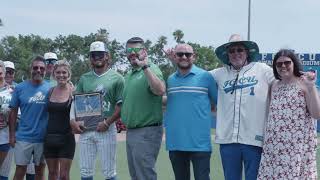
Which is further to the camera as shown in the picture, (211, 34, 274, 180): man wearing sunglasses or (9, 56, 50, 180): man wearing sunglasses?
(9, 56, 50, 180): man wearing sunglasses

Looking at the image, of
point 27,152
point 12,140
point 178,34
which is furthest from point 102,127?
point 178,34

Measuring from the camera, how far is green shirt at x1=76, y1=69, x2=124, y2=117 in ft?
23.1

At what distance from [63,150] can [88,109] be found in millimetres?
663

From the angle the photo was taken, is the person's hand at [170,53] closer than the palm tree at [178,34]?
Yes

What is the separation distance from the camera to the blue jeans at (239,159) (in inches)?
235

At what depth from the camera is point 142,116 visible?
6.50 m

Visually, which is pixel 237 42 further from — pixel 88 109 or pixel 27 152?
pixel 27 152

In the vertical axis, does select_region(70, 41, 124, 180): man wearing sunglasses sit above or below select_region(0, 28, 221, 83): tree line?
below

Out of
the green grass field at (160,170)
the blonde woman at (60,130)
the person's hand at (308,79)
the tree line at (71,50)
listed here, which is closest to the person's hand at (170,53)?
the blonde woman at (60,130)

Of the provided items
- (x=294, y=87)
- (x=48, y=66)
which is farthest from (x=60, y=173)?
(x=294, y=87)

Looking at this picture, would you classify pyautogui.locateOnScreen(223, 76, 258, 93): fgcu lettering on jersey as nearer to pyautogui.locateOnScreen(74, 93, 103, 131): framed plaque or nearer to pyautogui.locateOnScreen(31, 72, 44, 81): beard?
pyautogui.locateOnScreen(74, 93, 103, 131): framed plaque

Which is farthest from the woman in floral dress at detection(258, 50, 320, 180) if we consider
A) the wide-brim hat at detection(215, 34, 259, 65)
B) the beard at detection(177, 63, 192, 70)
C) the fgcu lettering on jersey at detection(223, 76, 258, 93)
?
the beard at detection(177, 63, 192, 70)

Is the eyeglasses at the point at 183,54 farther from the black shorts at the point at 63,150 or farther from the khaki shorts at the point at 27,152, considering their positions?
the khaki shorts at the point at 27,152

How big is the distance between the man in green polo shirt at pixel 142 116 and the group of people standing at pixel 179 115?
0.01 metres
